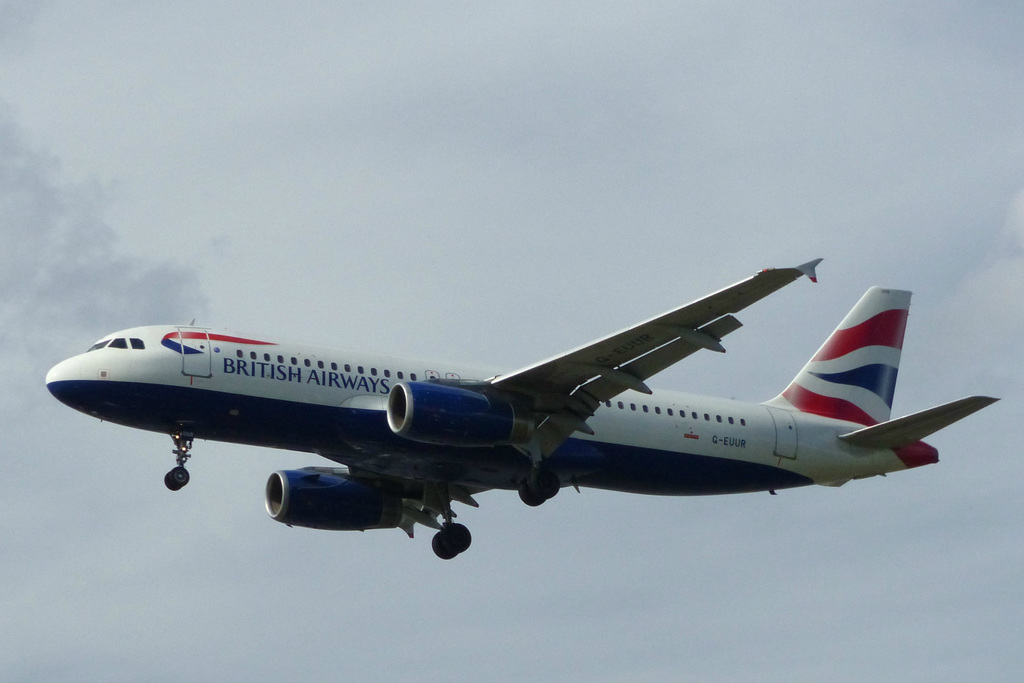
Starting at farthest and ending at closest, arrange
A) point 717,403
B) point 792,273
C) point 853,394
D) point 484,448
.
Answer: point 853,394 < point 717,403 < point 484,448 < point 792,273

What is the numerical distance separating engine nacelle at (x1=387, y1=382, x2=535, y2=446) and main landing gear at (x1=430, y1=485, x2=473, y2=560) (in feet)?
21.4

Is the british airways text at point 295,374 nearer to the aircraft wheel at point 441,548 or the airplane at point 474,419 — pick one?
the airplane at point 474,419

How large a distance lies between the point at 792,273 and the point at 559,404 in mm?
8822

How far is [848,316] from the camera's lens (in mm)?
47031

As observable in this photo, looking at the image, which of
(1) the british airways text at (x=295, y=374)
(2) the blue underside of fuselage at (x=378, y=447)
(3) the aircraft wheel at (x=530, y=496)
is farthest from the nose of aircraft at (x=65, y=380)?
(3) the aircraft wheel at (x=530, y=496)

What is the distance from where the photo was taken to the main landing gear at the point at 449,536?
43.7 metres

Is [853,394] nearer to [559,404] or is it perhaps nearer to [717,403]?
[717,403]

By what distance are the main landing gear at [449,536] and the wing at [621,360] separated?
19.1 ft

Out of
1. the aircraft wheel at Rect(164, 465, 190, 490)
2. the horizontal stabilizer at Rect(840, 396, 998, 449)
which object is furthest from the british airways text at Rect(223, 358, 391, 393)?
the horizontal stabilizer at Rect(840, 396, 998, 449)

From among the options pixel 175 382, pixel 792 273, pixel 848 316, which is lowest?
pixel 792 273

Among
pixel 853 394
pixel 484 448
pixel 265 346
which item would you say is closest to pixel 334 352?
pixel 265 346

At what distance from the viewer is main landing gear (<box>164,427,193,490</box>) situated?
3716 centimetres

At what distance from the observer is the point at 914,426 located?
40688mm

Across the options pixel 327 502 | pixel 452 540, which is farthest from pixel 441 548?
pixel 327 502
